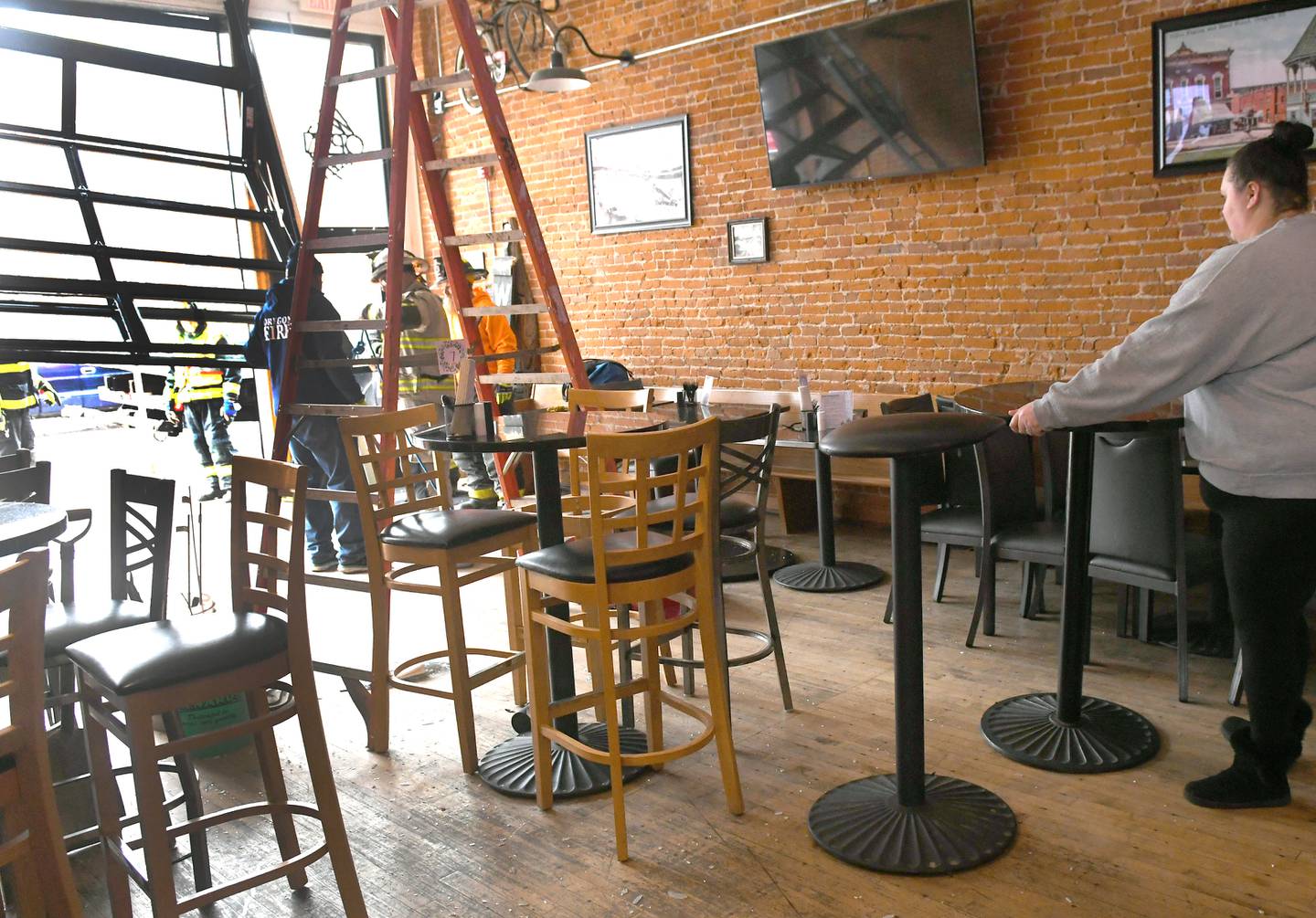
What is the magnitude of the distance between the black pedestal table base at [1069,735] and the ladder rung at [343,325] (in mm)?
2695

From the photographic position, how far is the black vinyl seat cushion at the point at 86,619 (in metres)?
2.58

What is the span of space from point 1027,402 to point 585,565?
1.55 metres

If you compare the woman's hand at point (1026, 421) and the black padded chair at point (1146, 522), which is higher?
the woman's hand at point (1026, 421)

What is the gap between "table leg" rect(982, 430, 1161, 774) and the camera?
2959 mm

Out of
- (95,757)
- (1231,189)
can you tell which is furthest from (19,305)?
(1231,189)

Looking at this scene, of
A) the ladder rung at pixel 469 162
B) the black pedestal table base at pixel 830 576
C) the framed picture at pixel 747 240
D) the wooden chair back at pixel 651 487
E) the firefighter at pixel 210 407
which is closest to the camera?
the wooden chair back at pixel 651 487

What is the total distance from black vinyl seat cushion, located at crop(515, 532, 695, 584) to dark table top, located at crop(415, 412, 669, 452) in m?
0.28

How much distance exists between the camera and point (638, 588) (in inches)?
104

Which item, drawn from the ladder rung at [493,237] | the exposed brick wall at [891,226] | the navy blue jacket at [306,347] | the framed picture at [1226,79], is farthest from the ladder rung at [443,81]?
the framed picture at [1226,79]

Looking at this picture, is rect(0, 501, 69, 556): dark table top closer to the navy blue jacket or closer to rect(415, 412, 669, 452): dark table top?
rect(415, 412, 669, 452): dark table top

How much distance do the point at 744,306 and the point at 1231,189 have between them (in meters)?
4.11

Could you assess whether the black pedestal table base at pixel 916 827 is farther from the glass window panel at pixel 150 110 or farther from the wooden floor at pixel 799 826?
the glass window panel at pixel 150 110

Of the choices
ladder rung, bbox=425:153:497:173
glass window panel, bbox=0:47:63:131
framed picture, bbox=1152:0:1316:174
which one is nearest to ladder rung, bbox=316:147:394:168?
ladder rung, bbox=425:153:497:173

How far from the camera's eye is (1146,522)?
3.35 m
